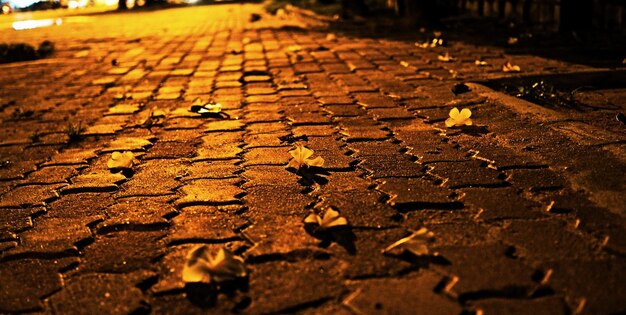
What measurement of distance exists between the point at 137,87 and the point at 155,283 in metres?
4.81

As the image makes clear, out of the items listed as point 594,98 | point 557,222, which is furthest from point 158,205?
point 594,98

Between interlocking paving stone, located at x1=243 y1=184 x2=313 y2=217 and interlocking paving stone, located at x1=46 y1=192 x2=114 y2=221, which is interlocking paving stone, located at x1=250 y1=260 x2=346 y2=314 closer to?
interlocking paving stone, located at x1=243 y1=184 x2=313 y2=217

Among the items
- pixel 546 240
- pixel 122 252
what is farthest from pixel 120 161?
pixel 546 240

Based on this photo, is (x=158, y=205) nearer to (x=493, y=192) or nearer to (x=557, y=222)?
(x=493, y=192)

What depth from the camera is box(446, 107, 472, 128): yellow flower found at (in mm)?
4047

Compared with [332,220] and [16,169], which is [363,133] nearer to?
[332,220]

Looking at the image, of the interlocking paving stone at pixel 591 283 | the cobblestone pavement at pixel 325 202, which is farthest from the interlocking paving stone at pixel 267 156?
the interlocking paving stone at pixel 591 283

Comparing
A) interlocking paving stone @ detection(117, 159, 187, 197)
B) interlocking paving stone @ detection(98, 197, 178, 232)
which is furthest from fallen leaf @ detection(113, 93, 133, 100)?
interlocking paving stone @ detection(98, 197, 178, 232)

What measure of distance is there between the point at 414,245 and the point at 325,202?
69 centimetres

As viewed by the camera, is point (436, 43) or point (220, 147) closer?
point (220, 147)

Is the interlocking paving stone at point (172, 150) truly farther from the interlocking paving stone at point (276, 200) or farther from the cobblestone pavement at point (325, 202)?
the interlocking paving stone at point (276, 200)

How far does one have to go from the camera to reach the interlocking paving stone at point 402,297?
75.4 inches

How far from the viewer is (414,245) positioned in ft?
7.54

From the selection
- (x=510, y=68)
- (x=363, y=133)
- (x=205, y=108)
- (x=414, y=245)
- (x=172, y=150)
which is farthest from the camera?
(x=510, y=68)
